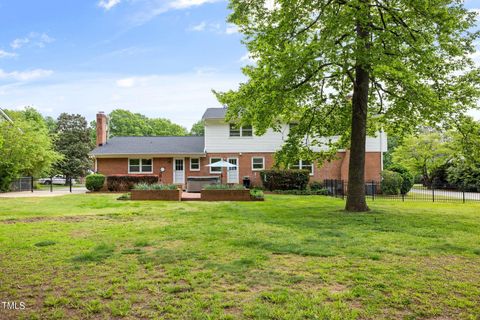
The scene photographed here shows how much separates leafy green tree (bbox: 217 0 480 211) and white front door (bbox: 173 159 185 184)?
15197 millimetres

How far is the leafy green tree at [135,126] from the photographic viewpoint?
6888 centimetres

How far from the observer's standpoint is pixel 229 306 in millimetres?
3812

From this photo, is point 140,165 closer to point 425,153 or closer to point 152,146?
point 152,146

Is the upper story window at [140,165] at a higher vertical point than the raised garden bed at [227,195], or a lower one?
higher

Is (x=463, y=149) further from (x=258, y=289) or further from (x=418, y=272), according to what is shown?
(x=258, y=289)

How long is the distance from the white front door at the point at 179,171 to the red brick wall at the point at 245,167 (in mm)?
249

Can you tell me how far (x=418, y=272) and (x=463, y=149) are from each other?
31.6 feet

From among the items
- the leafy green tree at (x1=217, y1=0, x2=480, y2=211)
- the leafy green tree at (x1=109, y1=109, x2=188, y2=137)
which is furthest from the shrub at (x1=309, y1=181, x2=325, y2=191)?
the leafy green tree at (x1=109, y1=109, x2=188, y2=137)

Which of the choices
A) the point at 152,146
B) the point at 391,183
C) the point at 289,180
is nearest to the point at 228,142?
the point at 289,180

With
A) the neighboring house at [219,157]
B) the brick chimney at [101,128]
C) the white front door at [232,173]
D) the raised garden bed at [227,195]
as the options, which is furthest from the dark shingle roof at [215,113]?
the raised garden bed at [227,195]

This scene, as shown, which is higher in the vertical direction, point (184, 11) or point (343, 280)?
point (184, 11)

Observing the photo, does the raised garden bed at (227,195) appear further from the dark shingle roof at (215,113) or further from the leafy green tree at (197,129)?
the leafy green tree at (197,129)

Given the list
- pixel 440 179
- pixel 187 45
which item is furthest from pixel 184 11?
pixel 440 179

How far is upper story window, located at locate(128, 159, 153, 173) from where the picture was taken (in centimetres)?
2861
